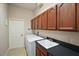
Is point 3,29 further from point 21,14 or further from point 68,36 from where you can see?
point 68,36

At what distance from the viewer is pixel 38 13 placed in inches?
131

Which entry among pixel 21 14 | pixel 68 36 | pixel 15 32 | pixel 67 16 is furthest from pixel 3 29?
pixel 67 16

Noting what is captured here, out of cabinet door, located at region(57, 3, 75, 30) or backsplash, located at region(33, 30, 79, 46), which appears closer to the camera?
cabinet door, located at region(57, 3, 75, 30)

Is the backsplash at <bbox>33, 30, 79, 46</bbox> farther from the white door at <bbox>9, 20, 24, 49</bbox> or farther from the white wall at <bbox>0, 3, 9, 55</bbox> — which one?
the white wall at <bbox>0, 3, 9, 55</bbox>

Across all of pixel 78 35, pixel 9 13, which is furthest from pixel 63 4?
pixel 9 13

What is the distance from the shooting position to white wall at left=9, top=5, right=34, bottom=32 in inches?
109

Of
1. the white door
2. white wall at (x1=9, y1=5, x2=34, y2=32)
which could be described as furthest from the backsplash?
the white door

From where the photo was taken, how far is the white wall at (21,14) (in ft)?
9.07

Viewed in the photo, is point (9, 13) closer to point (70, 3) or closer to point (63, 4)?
point (63, 4)

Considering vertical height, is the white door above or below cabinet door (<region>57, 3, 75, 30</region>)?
below

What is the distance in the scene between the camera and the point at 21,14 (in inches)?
111

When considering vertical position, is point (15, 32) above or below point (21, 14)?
below

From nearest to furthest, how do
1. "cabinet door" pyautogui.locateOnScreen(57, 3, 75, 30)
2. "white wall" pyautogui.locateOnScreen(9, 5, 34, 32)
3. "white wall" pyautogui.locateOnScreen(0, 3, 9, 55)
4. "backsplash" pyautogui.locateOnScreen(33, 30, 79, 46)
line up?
"cabinet door" pyautogui.locateOnScreen(57, 3, 75, 30)
"backsplash" pyautogui.locateOnScreen(33, 30, 79, 46)
"white wall" pyautogui.locateOnScreen(9, 5, 34, 32)
"white wall" pyautogui.locateOnScreen(0, 3, 9, 55)

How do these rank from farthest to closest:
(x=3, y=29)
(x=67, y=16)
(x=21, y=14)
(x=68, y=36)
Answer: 1. (x=3, y=29)
2. (x=21, y=14)
3. (x=68, y=36)
4. (x=67, y=16)
